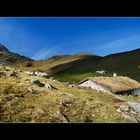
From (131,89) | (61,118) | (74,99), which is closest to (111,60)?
(131,89)

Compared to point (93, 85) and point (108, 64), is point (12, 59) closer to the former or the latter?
point (108, 64)

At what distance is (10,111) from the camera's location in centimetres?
1290

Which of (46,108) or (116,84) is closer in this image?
(46,108)

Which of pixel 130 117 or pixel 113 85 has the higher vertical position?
pixel 113 85

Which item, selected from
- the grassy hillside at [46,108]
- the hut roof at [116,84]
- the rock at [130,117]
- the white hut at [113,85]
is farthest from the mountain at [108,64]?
the rock at [130,117]

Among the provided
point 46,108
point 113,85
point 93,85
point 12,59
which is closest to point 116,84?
point 113,85

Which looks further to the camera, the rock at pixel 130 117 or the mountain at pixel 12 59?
the mountain at pixel 12 59

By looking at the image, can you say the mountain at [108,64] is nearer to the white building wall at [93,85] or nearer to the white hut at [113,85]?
the white hut at [113,85]

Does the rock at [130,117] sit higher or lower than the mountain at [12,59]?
lower

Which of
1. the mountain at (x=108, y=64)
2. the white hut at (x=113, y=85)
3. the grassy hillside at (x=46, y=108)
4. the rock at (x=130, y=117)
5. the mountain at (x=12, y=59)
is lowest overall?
the rock at (x=130, y=117)

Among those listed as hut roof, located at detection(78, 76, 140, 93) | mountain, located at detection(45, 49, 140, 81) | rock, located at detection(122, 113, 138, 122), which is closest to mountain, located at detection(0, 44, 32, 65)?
mountain, located at detection(45, 49, 140, 81)

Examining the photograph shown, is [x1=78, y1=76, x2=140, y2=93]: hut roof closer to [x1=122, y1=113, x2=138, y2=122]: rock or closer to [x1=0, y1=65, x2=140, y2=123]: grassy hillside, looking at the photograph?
[x1=0, y1=65, x2=140, y2=123]: grassy hillside
